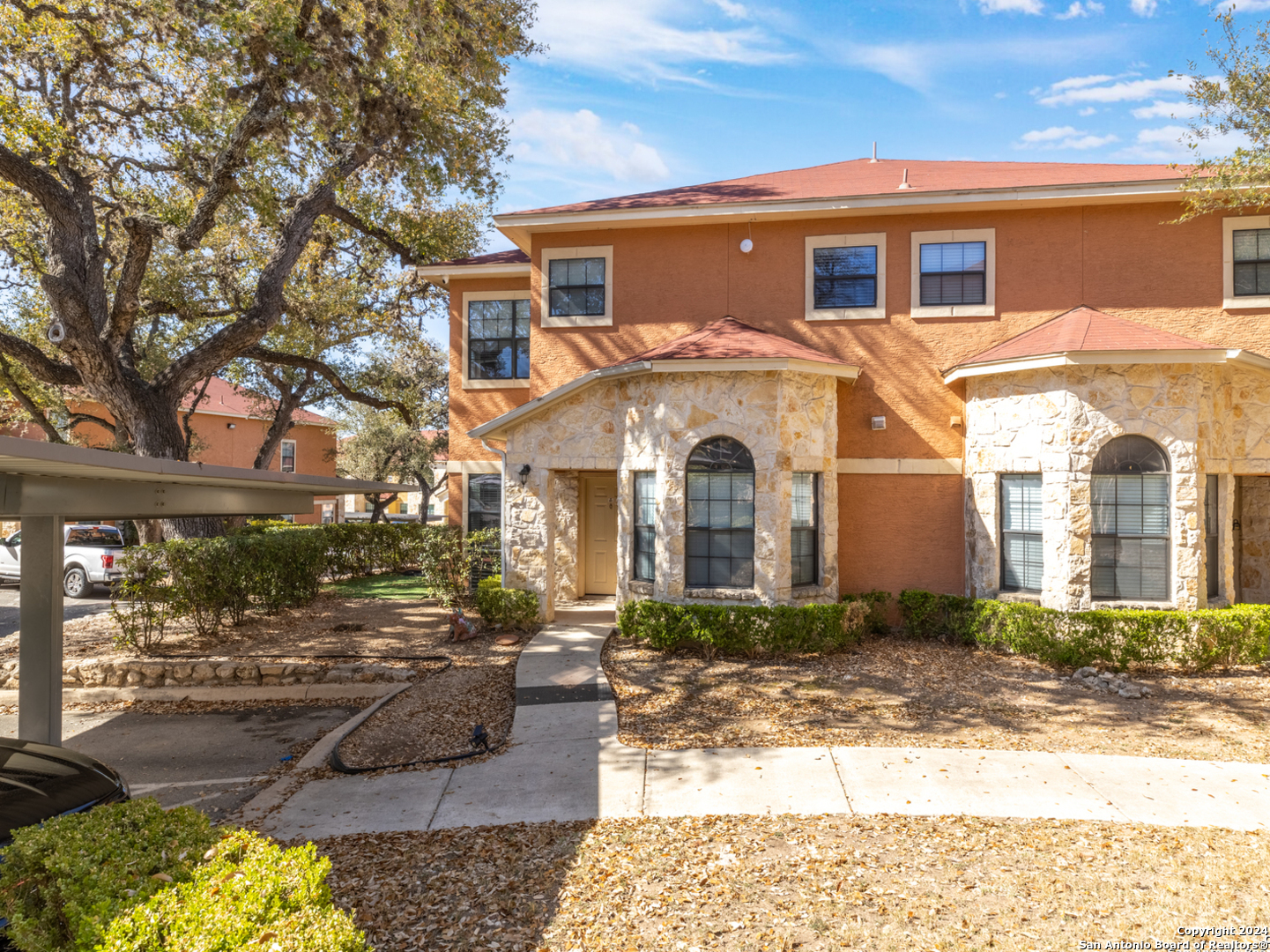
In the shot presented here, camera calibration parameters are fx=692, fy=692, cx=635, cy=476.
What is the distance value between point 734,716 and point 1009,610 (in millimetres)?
4972

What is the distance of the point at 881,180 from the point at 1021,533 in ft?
22.6

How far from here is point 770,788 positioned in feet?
18.6

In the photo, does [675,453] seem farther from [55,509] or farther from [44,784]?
[44,784]

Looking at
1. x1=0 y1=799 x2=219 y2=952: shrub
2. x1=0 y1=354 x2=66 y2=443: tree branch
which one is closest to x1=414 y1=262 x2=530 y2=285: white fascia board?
x1=0 y1=354 x2=66 y2=443: tree branch

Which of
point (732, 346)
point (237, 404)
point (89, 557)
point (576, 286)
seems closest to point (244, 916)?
point (732, 346)

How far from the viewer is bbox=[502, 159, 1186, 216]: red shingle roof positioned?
38.0 feet

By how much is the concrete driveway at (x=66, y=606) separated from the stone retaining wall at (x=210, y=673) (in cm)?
492

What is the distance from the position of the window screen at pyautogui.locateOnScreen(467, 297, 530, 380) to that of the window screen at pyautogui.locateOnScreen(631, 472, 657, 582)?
4.37m

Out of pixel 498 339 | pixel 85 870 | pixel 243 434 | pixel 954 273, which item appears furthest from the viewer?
pixel 243 434

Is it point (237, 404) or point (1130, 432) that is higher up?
point (237, 404)

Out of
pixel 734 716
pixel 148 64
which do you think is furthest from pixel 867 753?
pixel 148 64

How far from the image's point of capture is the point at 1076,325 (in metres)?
10.5

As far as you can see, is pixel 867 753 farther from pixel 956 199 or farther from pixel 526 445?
pixel 956 199

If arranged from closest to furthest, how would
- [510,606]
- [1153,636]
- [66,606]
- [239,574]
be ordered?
[1153,636]
[510,606]
[239,574]
[66,606]
